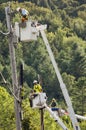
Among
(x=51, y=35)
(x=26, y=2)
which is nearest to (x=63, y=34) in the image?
(x=51, y=35)

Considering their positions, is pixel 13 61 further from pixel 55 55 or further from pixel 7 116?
pixel 55 55

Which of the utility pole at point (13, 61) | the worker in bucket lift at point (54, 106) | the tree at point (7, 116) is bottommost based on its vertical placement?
the tree at point (7, 116)

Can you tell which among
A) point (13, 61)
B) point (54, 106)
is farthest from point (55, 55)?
point (13, 61)

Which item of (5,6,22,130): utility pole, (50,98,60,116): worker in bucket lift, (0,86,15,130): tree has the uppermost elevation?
(5,6,22,130): utility pole

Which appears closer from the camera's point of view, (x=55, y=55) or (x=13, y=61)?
(x=13, y=61)

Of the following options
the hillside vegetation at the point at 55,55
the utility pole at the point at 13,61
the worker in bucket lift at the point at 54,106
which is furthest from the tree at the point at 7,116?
the hillside vegetation at the point at 55,55

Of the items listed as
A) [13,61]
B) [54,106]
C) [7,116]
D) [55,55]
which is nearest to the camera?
[13,61]

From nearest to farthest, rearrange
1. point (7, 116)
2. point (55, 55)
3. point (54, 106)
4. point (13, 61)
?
point (13, 61) < point (54, 106) < point (7, 116) < point (55, 55)

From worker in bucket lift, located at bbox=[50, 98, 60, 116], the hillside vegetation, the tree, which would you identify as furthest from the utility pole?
the hillside vegetation

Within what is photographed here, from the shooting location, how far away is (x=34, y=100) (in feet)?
61.9

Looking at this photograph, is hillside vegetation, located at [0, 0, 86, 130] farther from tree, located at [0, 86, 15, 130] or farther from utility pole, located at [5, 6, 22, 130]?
utility pole, located at [5, 6, 22, 130]

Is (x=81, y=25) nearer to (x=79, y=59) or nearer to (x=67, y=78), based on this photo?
(x=79, y=59)

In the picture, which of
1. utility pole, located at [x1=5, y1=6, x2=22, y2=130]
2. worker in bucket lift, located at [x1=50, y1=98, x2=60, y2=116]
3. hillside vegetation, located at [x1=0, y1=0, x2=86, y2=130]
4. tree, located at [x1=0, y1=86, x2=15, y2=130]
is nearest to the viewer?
utility pole, located at [x1=5, y1=6, x2=22, y2=130]

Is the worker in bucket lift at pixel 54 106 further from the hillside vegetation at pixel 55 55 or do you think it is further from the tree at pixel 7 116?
the hillside vegetation at pixel 55 55
